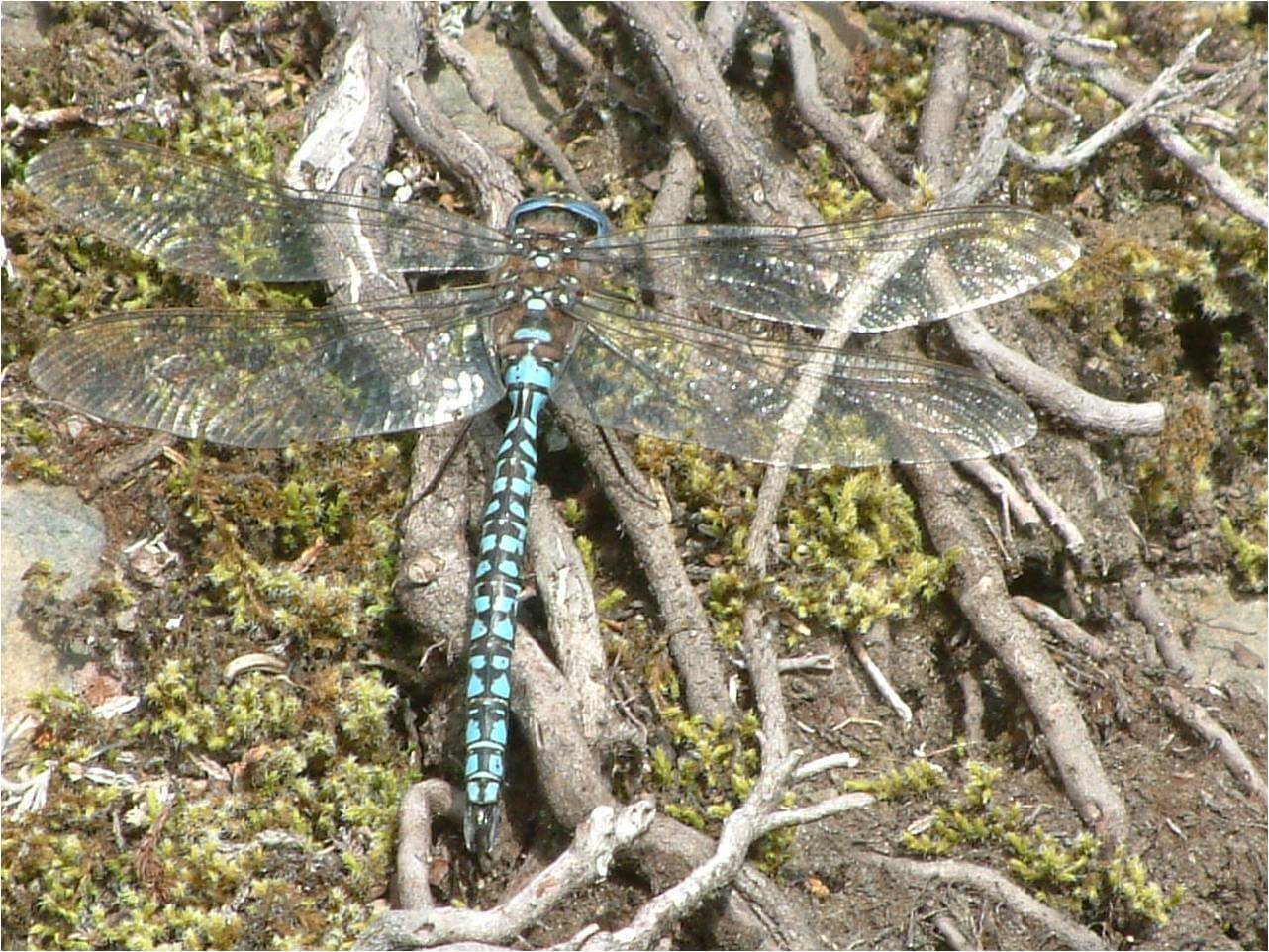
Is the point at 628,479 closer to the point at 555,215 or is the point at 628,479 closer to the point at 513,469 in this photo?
the point at 513,469

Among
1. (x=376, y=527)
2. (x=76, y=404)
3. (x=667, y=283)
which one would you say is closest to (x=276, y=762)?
(x=376, y=527)

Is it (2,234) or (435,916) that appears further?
(2,234)

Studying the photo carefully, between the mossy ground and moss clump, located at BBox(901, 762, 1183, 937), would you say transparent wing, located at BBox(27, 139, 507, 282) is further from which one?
moss clump, located at BBox(901, 762, 1183, 937)

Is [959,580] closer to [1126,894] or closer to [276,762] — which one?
[1126,894]

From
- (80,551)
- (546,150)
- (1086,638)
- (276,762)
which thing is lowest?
(276,762)

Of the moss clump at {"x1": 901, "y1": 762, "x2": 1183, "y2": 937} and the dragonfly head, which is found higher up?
the dragonfly head

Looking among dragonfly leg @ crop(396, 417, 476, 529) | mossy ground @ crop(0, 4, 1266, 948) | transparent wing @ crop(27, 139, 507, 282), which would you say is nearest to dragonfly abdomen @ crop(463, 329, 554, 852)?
dragonfly leg @ crop(396, 417, 476, 529)

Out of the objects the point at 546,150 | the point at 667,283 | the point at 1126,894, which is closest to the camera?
the point at 1126,894

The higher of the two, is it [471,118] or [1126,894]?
[471,118]

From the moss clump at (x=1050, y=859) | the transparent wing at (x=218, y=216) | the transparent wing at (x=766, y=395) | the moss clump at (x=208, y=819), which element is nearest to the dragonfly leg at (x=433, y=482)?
the transparent wing at (x=766, y=395)
